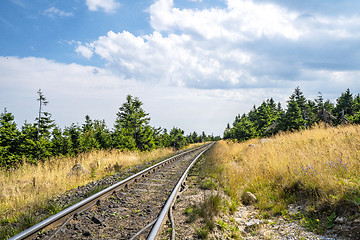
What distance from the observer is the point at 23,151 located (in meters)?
22.4

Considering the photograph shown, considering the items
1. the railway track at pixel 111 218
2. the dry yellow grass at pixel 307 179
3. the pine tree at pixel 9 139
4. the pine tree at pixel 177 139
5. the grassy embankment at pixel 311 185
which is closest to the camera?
the railway track at pixel 111 218

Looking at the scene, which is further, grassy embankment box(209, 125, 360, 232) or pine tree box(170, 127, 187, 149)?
pine tree box(170, 127, 187, 149)

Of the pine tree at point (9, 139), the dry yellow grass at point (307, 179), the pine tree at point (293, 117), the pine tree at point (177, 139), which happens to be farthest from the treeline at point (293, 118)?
the pine tree at point (9, 139)

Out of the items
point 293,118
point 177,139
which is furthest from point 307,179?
point 177,139

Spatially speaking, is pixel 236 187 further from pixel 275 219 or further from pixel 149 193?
pixel 149 193

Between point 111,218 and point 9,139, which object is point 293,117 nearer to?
point 111,218

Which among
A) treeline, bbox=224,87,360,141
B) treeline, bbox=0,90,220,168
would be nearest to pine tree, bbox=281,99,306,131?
treeline, bbox=224,87,360,141

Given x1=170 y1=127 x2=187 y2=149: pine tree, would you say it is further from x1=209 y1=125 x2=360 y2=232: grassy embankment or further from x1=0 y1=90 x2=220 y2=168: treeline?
x1=209 y1=125 x2=360 y2=232: grassy embankment

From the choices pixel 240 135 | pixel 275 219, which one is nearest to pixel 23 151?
pixel 275 219

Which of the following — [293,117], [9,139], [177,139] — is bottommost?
[177,139]

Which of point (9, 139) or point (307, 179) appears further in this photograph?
point (9, 139)

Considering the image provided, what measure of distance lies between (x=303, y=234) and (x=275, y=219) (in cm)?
82

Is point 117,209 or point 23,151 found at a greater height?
point 117,209

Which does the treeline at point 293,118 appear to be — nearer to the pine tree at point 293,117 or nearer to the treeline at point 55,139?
the pine tree at point 293,117
